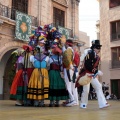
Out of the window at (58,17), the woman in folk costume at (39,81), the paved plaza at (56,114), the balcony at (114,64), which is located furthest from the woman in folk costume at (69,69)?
the balcony at (114,64)

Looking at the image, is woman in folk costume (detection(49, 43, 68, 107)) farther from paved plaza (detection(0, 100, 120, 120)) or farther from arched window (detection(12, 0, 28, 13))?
arched window (detection(12, 0, 28, 13))

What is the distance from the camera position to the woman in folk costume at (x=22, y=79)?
292 inches

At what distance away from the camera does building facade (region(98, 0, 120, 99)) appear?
2505 centimetres

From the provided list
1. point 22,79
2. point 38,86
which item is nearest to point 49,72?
point 38,86

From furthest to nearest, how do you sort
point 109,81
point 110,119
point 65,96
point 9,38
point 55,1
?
1. point 109,81
2. point 55,1
3. point 9,38
4. point 65,96
5. point 110,119

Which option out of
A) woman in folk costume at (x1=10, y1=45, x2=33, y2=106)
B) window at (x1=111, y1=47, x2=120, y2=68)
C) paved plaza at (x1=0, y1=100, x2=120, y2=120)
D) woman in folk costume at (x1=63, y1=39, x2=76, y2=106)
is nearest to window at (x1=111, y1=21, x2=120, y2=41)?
window at (x1=111, y1=47, x2=120, y2=68)

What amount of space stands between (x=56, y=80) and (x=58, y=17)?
11351 millimetres

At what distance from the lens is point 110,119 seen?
4.01 metres

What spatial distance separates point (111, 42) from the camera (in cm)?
2595

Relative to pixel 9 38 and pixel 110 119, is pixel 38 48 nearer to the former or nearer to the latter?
pixel 110 119

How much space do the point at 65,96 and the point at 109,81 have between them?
726 inches

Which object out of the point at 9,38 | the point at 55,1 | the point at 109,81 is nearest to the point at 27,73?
the point at 9,38

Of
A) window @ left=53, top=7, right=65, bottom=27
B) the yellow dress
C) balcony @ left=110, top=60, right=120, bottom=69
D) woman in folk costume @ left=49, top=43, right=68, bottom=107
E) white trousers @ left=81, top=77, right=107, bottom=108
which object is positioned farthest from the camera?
balcony @ left=110, top=60, right=120, bottom=69

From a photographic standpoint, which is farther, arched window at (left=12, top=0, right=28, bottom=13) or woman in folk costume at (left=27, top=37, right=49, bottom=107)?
arched window at (left=12, top=0, right=28, bottom=13)
